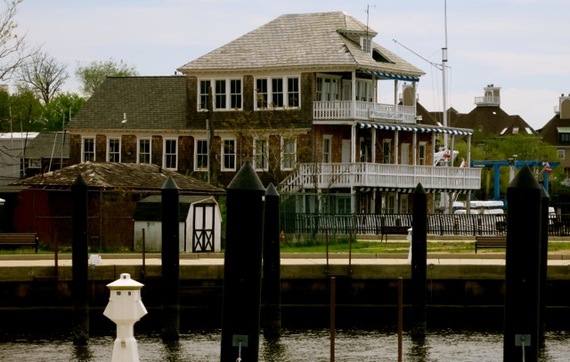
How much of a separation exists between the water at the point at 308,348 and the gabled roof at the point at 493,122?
12135 cm

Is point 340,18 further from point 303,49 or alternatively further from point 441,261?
point 441,261

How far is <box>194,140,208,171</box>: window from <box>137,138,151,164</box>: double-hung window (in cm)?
283

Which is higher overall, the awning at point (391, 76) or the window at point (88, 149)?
the awning at point (391, 76)

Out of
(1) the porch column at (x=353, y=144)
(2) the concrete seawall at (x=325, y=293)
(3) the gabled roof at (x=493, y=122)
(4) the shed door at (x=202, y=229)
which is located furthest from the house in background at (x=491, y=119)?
(2) the concrete seawall at (x=325, y=293)

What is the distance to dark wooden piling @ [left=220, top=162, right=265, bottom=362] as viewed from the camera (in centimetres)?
2433

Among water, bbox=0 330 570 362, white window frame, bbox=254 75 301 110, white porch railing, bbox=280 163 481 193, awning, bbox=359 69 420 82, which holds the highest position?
awning, bbox=359 69 420 82

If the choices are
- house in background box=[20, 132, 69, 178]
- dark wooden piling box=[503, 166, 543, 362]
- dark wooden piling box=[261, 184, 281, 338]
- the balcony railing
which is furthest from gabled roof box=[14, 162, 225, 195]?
dark wooden piling box=[503, 166, 543, 362]

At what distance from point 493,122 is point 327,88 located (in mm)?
86199

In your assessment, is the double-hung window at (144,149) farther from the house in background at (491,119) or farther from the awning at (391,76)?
the house in background at (491,119)

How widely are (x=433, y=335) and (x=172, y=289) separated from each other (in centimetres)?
821

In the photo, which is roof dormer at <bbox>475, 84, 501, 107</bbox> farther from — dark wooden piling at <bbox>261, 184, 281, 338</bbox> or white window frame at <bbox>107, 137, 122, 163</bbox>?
dark wooden piling at <bbox>261, 184, 281, 338</bbox>

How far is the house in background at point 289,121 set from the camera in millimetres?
83250

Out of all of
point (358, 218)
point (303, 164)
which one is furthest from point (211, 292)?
point (303, 164)

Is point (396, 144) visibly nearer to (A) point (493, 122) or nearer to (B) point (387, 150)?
(B) point (387, 150)
